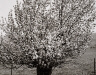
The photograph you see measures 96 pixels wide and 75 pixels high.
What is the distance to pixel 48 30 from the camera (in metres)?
12.7

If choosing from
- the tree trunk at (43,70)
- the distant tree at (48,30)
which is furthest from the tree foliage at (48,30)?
the tree trunk at (43,70)

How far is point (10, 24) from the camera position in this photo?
45.0ft

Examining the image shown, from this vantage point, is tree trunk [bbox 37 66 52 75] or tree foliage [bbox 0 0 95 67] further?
tree trunk [bbox 37 66 52 75]

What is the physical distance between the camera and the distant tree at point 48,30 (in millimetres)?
12719

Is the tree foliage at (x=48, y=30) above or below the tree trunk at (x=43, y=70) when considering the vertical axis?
above

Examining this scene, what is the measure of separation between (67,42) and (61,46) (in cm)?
64

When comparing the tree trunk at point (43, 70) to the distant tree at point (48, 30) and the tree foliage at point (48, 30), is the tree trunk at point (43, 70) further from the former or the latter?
the tree foliage at point (48, 30)

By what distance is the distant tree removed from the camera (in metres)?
12.7

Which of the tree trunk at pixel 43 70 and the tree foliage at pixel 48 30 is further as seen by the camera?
the tree trunk at pixel 43 70

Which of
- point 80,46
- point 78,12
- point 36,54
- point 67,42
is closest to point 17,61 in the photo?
point 36,54

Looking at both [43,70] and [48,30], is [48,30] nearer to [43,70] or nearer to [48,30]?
[48,30]

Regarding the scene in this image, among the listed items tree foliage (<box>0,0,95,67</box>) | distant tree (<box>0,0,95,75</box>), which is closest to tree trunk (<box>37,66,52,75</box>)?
distant tree (<box>0,0,95,75</box>)

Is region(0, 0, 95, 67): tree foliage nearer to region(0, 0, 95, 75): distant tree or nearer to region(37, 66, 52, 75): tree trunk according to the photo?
region(0, 0, 95, 75): distant tree

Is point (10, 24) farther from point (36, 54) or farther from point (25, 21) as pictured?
point (36, 54)
